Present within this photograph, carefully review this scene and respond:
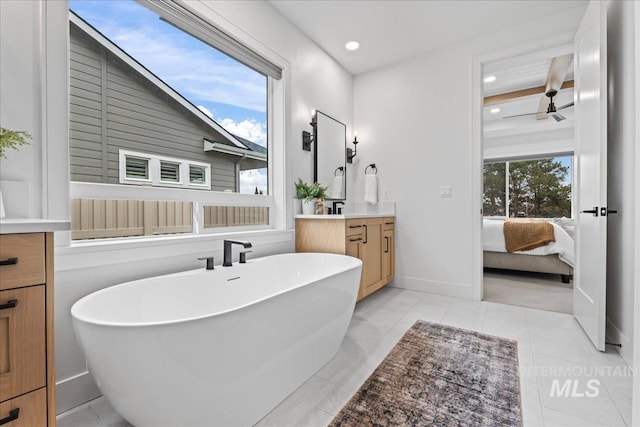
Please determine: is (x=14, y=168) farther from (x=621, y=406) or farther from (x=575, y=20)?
(x=575, y=20)

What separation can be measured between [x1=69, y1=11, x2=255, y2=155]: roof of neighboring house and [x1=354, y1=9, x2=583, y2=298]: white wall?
171cm

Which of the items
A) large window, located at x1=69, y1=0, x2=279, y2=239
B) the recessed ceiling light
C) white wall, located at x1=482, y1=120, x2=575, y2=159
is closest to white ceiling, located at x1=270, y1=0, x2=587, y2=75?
the recessed ceiling light

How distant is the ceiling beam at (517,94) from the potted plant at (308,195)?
371cm

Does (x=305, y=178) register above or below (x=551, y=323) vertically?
above

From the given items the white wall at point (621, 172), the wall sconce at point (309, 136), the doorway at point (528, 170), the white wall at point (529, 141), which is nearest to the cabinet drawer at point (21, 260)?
the wall sconce at point (309, 136)

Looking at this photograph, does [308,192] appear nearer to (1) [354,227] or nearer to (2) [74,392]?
(1) [354,227]

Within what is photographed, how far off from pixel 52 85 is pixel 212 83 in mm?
1090

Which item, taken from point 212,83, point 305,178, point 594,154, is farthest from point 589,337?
point 212,83

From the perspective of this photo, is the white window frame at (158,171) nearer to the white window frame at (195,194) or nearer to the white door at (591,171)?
the white window frame at (195,194)

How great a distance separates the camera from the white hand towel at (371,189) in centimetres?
353

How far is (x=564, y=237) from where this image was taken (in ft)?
12.1

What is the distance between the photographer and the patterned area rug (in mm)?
1328

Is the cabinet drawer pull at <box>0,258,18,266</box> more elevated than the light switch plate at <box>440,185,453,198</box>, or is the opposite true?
the light switch plate at <box>440,185,453,198</box>

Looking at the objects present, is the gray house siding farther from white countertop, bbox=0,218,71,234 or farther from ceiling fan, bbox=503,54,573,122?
ceiling fan, bbox=503,54,573,122
